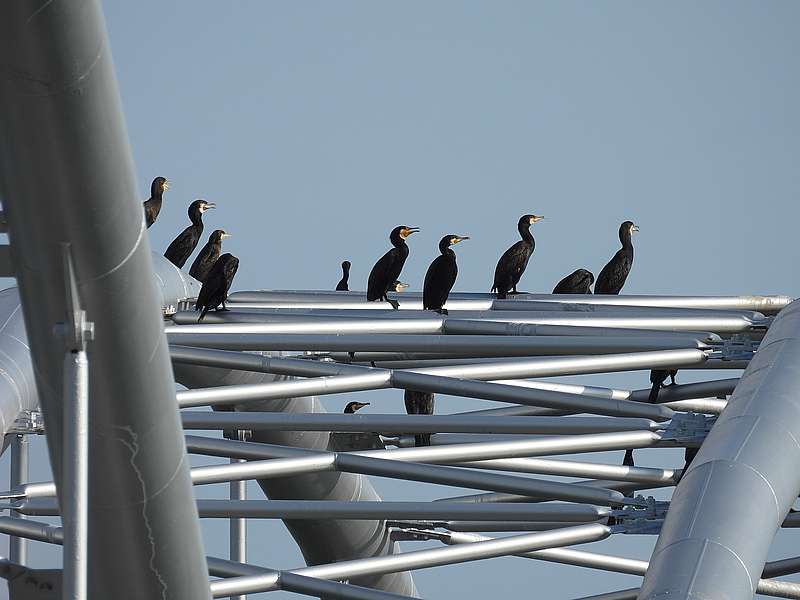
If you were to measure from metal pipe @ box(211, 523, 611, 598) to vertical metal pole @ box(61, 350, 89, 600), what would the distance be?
13.9ft

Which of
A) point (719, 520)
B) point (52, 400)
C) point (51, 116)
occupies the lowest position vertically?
point (719, 520)

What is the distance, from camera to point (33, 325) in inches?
195

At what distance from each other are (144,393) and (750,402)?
16.1 feet

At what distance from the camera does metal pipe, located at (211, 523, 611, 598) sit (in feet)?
31.3

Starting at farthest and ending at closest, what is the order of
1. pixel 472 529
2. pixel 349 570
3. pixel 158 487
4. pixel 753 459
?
1. pixel 472 529
2. pixel 349 570
3. pixel 753 459
4. pixel 158 487

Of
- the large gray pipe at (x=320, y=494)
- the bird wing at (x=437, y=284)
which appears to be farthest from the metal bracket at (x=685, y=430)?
the large gray pipe at (x=320, y=494)

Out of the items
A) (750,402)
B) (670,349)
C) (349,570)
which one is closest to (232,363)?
(349,570)

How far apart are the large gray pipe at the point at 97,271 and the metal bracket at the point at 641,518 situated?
5481mm

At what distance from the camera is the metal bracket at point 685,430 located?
11242 mm

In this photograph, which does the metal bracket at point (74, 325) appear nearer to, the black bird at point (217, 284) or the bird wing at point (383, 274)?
the black bird at point (217, 284)

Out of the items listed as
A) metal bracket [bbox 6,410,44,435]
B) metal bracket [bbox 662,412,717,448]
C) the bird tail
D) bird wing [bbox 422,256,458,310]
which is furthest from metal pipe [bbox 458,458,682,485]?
metal bracket [bbox 6,410,44,435]

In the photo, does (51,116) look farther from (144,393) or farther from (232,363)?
(232,363)

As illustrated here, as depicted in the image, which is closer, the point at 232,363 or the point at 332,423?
the point at 332,423

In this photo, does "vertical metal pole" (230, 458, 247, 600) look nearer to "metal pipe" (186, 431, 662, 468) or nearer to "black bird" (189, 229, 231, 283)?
"black bird" (189, 229, 231, 283)
